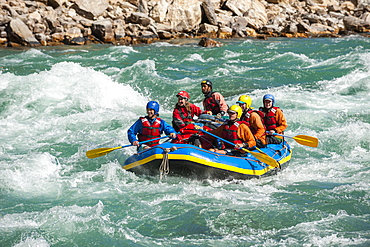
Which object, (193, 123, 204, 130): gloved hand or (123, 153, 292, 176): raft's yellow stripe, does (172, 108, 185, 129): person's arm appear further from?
(123, 153, 292, 176): raft's yellow stripe

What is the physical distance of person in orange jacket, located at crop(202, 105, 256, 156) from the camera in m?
7.09

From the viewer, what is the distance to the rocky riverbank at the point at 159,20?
2372 cm

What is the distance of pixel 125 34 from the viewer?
83.5 ft

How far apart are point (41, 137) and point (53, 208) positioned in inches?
168

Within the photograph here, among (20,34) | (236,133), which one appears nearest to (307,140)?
(236,133)

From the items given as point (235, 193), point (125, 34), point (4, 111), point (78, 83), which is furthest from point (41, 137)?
point (125, 34)

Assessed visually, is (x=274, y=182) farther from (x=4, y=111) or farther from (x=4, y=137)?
(x=4, y=111)

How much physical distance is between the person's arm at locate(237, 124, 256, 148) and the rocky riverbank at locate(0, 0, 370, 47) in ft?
59.1

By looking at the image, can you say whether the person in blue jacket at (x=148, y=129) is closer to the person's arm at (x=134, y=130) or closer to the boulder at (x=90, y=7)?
the person's arm at (x=134, y=130)

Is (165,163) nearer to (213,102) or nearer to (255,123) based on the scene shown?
(255,123)

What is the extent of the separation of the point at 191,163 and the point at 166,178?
540 millimetres

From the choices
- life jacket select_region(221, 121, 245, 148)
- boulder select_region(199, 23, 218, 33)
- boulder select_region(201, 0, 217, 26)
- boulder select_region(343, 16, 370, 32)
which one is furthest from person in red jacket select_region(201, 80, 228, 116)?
boulder select_region(343, 16, 370, 32)

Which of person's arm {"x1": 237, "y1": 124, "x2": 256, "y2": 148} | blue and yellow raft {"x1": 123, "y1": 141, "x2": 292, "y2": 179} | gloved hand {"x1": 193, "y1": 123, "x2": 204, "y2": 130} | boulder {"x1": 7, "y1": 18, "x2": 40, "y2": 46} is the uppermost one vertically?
person's arm {"x1": 237, "y1": 124, "x2": 256, "y2": 148}

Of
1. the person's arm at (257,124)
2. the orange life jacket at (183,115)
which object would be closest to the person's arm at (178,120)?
the orange life jacket at (183,115)
